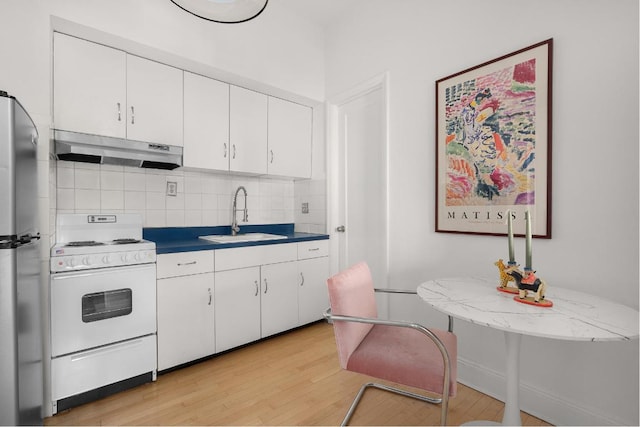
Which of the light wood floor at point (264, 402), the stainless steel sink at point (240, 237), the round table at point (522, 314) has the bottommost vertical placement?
the light wood floor at point (264, 402)

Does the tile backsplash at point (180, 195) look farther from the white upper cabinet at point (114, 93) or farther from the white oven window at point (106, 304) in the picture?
the white oven window at point (106, 304)

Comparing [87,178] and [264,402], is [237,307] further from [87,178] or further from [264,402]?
[87,178]

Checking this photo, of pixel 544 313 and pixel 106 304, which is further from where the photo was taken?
pixel 106 304

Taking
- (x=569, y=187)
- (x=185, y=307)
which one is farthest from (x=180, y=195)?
(x=569, y=187)

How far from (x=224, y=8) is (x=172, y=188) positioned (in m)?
1.70

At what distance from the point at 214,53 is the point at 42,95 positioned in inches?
46.4

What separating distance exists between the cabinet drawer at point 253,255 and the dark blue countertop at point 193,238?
0.04m

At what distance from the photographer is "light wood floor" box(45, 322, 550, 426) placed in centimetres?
173

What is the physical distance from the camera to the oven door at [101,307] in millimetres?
1794

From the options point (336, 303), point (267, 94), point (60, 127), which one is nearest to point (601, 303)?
point (336, 303)

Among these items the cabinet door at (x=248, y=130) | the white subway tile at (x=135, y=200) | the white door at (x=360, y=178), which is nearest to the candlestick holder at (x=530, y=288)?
the white door at (x=360, y=178)

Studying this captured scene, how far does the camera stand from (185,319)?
225cm

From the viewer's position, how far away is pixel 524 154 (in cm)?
179

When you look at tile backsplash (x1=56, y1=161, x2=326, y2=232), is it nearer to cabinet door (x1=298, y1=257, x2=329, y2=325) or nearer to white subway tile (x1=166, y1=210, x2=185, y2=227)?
white subway tile (x1=166, y1=210, x2=185, y2=227)
